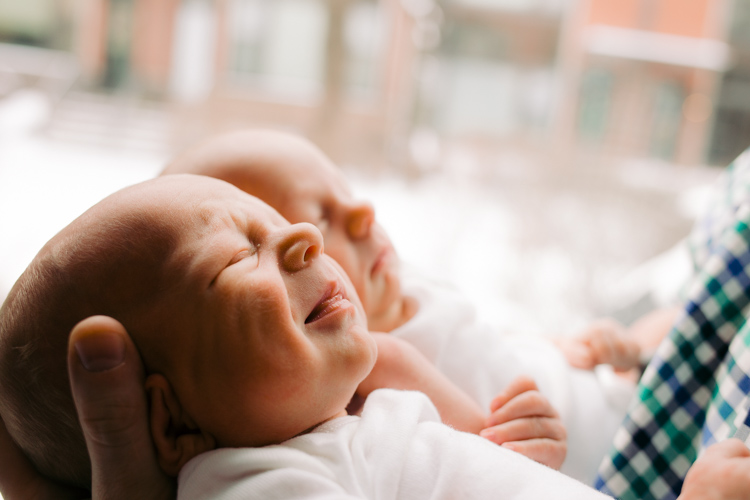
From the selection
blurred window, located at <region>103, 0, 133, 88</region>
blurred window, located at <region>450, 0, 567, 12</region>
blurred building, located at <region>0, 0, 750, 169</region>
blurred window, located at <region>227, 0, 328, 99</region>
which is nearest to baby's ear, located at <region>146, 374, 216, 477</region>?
blurred building, located at <region>0, 0, 750, 169</region>

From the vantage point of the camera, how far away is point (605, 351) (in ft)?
2.30

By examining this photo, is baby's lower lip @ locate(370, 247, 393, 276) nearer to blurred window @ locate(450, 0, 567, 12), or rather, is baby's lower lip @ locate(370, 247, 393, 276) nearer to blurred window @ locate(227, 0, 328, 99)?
blurred window @ locate(227, 0, 328, 99)

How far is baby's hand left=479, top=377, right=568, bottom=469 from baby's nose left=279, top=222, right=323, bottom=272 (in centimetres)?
21

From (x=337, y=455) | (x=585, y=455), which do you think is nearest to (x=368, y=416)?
(x=337, y=455)

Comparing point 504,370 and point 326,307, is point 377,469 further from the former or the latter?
point 504,370

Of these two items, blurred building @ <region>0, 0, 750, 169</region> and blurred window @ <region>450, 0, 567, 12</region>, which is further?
blurred window @ <region>450, 0, 567, 12</region>

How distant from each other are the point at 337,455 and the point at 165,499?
0.12 m

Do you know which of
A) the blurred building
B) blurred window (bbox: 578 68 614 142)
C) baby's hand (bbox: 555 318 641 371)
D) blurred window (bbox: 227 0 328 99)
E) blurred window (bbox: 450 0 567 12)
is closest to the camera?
baby's hand (bbox: 555 318 641 371)

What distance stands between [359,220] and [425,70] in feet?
11.5

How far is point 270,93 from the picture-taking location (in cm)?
452

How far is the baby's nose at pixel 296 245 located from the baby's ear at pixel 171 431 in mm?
107

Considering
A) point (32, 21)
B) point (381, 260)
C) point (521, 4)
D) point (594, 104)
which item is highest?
point (521, 4)

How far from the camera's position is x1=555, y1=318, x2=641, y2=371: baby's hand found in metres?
0.70

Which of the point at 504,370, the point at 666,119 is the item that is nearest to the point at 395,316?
the point at 504,370
